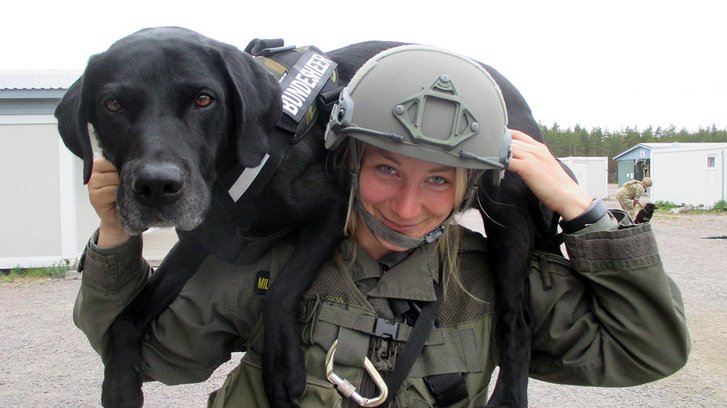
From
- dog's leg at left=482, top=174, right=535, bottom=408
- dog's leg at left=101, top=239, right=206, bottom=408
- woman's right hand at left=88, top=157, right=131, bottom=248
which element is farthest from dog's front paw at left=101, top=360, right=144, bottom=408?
dog's leg at left=482, top=174, right=535, bottom=408

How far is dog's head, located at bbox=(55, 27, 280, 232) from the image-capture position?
1819 millimetres

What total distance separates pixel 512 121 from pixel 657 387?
4.02 meters

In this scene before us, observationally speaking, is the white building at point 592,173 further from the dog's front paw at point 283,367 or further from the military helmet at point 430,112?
the dog's front paw at point 283,367

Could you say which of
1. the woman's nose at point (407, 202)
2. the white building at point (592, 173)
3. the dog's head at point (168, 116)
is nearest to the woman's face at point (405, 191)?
the woman's nose at point (407, 202)

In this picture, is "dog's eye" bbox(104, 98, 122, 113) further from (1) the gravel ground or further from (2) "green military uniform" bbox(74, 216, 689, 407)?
(1) the gravel ground

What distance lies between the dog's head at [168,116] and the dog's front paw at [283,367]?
47 cm

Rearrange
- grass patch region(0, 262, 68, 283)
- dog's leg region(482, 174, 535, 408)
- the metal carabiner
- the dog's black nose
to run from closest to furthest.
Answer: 1. the dog's black nose
2. the metal carabiner
3. dog's leg region(482, 174, 535, 408)
4. grass patch region(0, 262, 68, 283)

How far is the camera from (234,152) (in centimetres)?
216

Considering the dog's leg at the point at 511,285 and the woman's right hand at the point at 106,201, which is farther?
the dog's leg at the point at 511,285

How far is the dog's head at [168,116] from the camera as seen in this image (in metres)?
1.82

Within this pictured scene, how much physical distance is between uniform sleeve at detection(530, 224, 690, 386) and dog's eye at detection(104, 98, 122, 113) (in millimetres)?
1501

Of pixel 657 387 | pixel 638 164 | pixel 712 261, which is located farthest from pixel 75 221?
pixel 638 164

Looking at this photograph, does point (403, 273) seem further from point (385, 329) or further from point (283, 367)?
point (283, 367)

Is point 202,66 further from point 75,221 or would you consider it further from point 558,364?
point 75,221
